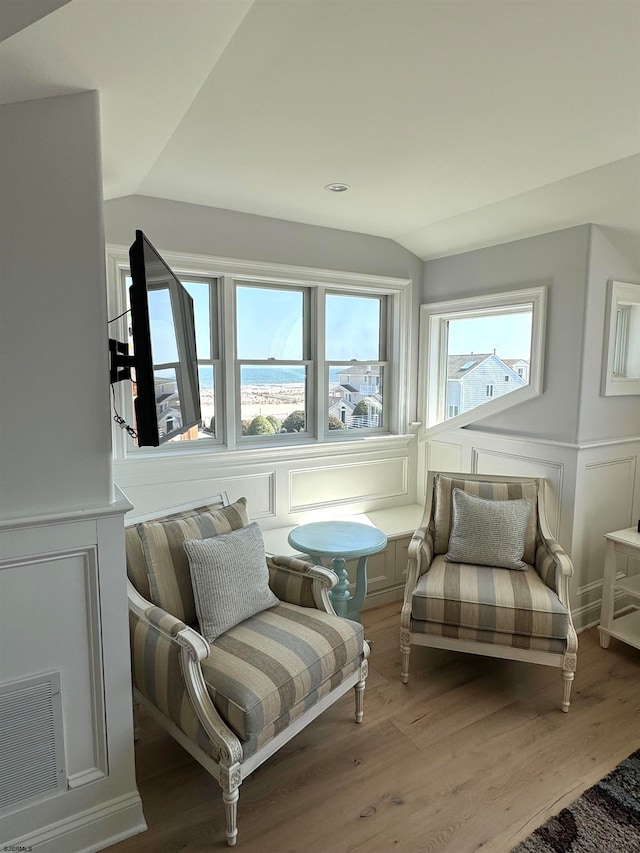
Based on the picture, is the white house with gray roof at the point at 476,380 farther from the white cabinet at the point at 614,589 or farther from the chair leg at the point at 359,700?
the chair leg at the point at 359,700

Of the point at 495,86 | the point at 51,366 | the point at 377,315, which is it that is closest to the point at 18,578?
the point at 51,366

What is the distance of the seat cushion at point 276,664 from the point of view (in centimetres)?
174

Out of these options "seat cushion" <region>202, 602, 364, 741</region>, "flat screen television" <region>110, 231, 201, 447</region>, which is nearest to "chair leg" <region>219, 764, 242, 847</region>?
"seat cushion" <region>202, 602, 364, 741</region>

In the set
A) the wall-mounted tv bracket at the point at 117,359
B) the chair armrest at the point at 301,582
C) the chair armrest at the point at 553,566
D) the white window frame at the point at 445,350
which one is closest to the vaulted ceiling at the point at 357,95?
the white window frame at the point at 445,350

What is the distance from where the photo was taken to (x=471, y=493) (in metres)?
3.09

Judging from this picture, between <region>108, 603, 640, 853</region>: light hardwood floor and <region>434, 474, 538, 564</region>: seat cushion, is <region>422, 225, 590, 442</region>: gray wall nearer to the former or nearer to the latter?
<region>434, 474, 538, 564</region>: seat cushion

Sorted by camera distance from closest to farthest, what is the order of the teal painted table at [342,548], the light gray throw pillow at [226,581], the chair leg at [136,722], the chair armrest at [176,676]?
1. the chair armrest at [176,676]
2. the light gray throw pillow at [226,581]
3. the chair leg at [136,722]
4. the teal painted table at [342,548]

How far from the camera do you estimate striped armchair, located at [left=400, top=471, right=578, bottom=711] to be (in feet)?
7.80

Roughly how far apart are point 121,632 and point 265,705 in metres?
0.54

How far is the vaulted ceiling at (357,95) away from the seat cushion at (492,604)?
200 centimetres

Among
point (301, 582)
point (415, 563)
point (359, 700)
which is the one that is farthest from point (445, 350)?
point (359, 700)

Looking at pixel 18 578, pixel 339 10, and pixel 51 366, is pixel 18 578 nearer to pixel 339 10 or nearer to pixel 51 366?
pixel 51 366

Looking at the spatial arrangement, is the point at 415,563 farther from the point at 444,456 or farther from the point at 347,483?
the point at 444,456

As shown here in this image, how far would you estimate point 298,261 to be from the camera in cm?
341
